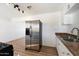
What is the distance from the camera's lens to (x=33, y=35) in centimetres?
116

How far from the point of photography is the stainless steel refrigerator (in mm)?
1122

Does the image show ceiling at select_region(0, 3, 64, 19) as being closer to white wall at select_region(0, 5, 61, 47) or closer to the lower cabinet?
white wall at select_region(0, 5, 61, 47)

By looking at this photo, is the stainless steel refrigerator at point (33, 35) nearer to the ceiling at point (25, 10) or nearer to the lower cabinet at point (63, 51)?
the ceiling at point (25, 10)

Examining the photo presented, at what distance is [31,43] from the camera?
3.91 ft

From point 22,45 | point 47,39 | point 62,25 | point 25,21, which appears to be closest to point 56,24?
point 62,25

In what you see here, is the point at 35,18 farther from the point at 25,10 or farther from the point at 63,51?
the point at 63,51

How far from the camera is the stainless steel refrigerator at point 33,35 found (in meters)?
1.12

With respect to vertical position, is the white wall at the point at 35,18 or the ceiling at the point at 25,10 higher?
the ceiling at the point at 25,10

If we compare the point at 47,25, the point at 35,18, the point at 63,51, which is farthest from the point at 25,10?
the point at 63,51

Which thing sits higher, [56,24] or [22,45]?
[56,24]

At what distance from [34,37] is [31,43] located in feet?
0.26

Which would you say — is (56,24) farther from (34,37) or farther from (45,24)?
(34,37)

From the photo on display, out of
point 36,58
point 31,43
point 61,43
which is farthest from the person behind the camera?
point 61,43

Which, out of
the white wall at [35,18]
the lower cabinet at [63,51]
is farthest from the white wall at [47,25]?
the lower cabinet at [63,51]
